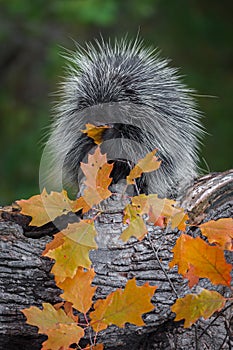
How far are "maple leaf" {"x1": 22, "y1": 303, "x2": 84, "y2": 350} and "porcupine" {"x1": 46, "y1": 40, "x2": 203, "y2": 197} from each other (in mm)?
989

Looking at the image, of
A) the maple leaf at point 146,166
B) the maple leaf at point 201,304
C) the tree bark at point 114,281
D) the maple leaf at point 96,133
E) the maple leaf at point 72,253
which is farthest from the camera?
the maple leaf at point 96,133

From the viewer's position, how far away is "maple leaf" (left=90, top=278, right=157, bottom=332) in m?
1.66

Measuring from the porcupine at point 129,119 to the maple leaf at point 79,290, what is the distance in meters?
0.91

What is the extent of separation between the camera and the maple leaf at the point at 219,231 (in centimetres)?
182

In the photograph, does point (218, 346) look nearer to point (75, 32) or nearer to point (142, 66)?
point (142, 66)

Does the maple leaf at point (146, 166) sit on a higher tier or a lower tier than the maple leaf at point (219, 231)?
higher

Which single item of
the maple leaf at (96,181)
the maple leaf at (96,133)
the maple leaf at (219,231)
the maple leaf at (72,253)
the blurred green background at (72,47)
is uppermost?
the blurred green background at (72,47)

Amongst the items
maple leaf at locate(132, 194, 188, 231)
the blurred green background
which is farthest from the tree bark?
the blurred green background

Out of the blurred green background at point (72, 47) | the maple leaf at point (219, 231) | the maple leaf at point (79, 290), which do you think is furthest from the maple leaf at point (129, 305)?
the blurred green background at point (72, 47)

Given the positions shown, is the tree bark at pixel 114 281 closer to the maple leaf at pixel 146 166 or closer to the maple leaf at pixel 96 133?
the maple leaf at pixel 146 166

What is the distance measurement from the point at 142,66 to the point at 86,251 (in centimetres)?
135

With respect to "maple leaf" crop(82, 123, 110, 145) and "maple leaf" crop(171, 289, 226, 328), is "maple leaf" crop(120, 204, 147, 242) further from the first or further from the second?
"maple leaf" crop(82, 123, 110, 145)

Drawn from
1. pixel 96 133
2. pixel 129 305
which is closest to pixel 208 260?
pixel 129 305

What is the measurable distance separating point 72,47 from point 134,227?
5961 millimetres
